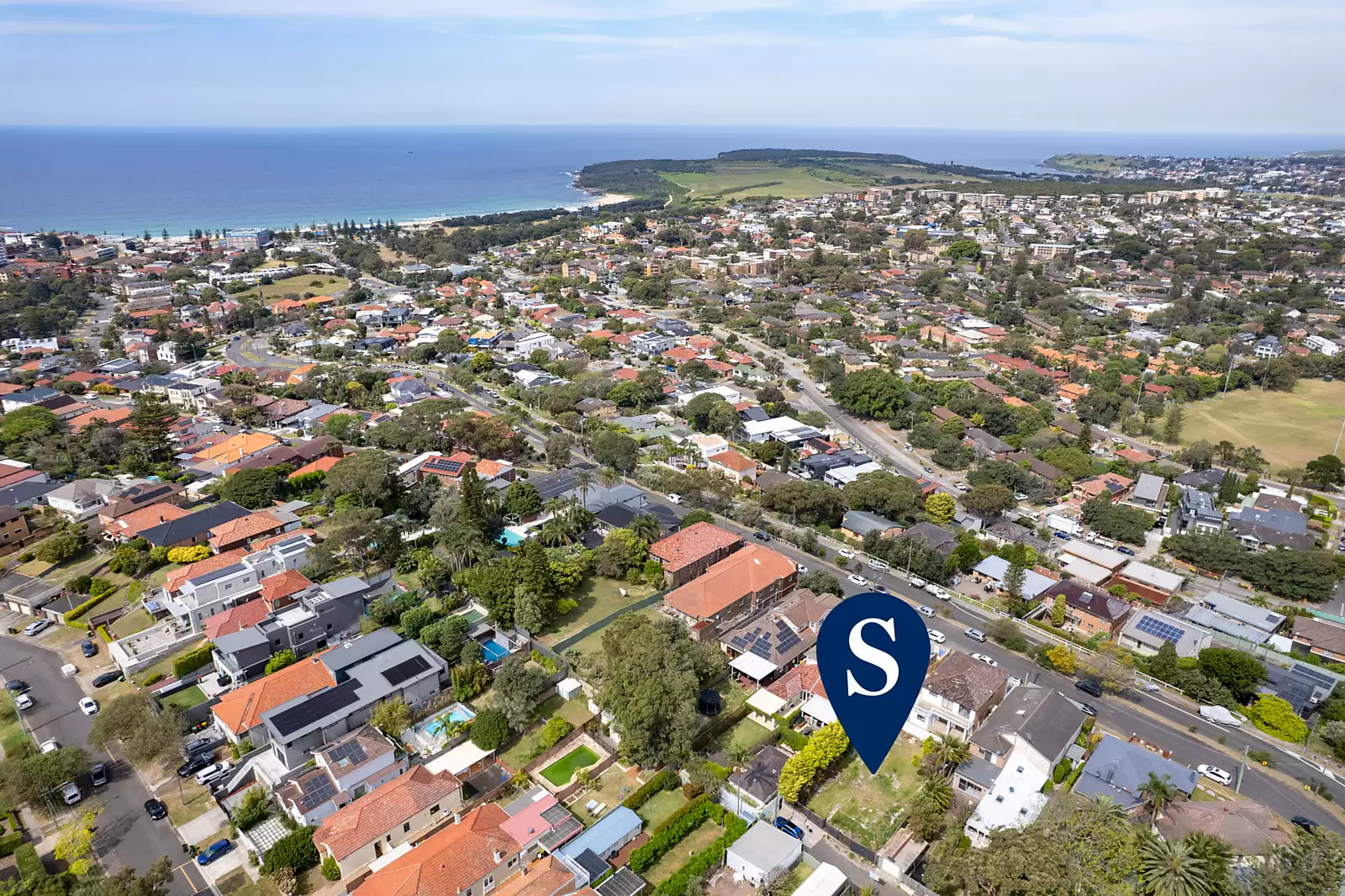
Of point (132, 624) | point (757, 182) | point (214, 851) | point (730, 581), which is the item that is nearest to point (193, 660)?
point (132, 624)

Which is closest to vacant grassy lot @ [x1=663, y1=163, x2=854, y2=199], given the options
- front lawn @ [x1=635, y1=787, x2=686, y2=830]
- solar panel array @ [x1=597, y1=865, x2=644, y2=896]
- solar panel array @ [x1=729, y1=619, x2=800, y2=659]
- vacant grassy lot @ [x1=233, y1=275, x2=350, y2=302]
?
vacant grassy lot @ [x1=233, y1=275, x2=350, y2=302]

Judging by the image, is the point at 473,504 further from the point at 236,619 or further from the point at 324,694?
the point at 324,694

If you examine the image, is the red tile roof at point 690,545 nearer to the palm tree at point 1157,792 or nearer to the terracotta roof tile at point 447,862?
the terracotta roof tile at point 447,862

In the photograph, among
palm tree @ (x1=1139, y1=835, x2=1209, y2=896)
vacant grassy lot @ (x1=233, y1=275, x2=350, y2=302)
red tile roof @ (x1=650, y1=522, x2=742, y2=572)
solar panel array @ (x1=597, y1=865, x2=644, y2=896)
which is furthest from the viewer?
vacant grassy lot @ (x1=233, y1=275, x2=350, y2=302)

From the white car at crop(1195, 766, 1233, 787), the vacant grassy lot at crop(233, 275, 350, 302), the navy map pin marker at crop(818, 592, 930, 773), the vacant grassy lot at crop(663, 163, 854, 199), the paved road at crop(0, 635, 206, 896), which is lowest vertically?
the paved road at crop(0, 635, 206, 896)

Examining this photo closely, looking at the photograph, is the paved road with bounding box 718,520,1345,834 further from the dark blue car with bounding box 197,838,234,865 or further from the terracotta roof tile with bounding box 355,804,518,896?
the dark blue car with bounding box 197,838,234,865

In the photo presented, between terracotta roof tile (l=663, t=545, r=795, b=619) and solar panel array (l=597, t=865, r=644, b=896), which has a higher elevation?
terracotta roof tile (l=663, t=545, r=795, b=619)

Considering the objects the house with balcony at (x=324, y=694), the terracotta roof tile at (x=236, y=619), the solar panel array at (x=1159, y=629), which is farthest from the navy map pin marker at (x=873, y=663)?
the terracotta roof tile at (x=236, y=619)

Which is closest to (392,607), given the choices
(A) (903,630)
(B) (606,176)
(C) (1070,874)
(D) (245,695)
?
(D) (245,695)
